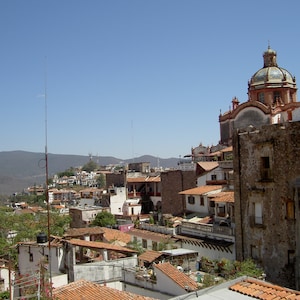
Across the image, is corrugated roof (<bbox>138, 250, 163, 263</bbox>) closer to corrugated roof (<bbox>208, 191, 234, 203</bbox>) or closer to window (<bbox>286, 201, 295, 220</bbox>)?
window (<bbox>286, 201, 295, 220</bbox>)

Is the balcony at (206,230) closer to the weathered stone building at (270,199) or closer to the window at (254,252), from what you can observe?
the weathered stone building at (270,199)

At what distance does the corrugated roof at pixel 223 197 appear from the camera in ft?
110

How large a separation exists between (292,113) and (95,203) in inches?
1350

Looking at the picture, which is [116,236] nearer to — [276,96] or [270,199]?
[270,199]

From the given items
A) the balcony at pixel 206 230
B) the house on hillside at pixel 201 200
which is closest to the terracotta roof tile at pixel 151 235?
the balcony at pixel 206 230

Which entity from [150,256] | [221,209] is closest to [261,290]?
[150,256]

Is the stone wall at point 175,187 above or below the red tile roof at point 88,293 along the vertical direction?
above

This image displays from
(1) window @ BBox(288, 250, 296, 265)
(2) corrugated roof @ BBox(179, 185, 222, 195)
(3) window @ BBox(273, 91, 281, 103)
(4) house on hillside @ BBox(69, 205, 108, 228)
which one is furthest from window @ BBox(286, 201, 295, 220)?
(4) house on hillside @ BBox(69, 205, 108, 228)

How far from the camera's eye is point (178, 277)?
63.9 feet

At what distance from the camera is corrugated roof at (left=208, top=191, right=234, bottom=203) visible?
3358 centimetres

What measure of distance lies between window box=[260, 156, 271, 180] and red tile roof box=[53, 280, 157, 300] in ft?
43.6

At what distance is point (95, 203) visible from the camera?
217 feet

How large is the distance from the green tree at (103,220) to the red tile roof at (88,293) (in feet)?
107

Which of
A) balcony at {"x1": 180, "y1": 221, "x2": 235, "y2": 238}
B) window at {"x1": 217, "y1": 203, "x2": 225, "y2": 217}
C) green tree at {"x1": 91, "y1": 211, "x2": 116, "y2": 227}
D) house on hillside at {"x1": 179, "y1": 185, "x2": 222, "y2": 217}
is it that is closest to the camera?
balcony at {"x1": 180, "y1": 221, "x2": 235, "y2": 238}
